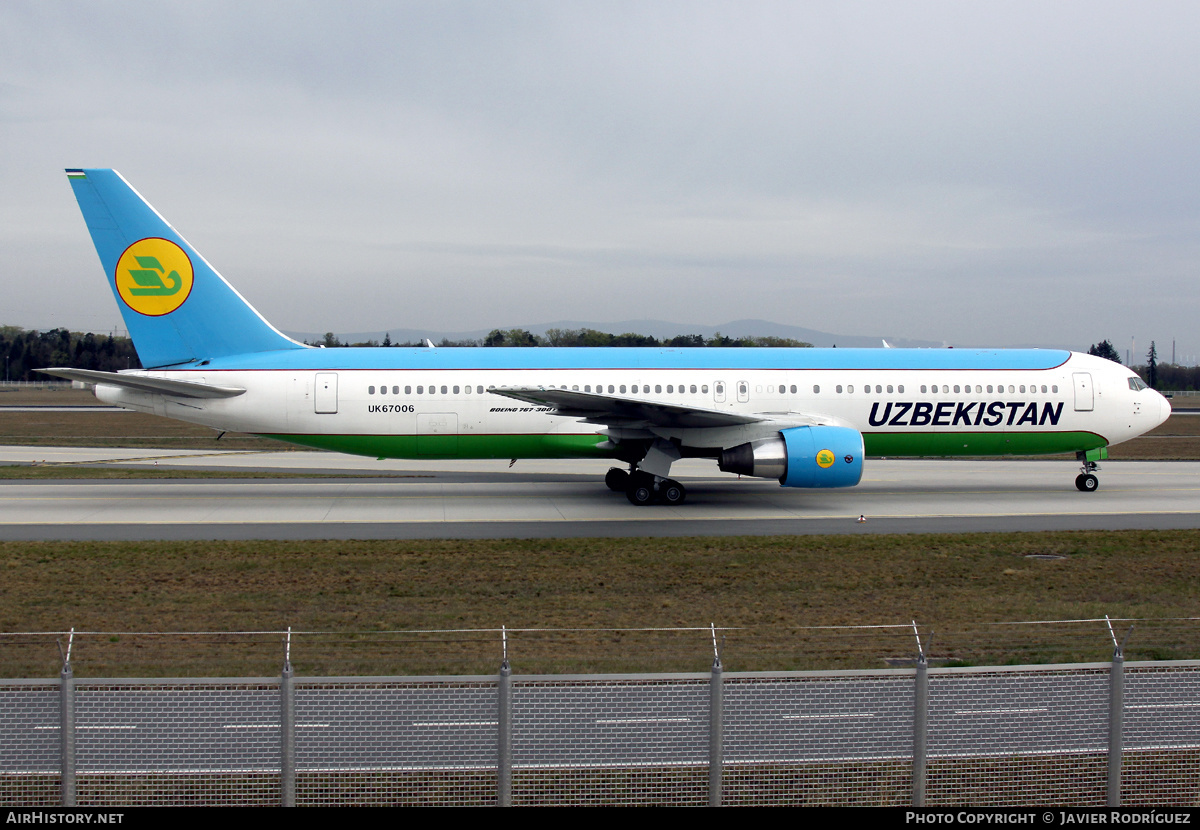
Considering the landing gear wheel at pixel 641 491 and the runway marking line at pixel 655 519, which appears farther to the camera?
the landing gear wheel at pixel 641 491

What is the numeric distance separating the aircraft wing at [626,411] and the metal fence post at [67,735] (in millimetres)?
13053

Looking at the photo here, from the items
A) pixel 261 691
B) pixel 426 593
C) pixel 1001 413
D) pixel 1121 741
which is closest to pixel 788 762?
pixel 1121 741

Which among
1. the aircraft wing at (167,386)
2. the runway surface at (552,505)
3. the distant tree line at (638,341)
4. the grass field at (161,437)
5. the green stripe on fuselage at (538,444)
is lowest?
the runway surface at (552,505)

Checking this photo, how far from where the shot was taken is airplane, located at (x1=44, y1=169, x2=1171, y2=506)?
67.7 feet

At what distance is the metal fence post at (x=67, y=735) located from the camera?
17.2 feet

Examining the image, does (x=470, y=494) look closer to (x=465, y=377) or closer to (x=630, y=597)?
(x=465, y=377)

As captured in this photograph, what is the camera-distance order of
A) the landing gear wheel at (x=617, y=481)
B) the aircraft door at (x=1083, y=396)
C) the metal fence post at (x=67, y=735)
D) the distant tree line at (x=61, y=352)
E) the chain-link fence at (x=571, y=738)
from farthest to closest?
the distant tree line at (x=61, y=352) → the landing gear wheel at (x=617, y=481) → the aircraft door at (x=1083, y=396) → the chain-link fence at (x=571, y=738) → the metal fence post at (x=67, y=735)

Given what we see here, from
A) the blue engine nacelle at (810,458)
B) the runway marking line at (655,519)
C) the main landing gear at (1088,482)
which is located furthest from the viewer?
the main landing gear at (1088,482)

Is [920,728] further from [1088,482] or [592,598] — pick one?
[1088,482]

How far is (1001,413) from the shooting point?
22344 mm

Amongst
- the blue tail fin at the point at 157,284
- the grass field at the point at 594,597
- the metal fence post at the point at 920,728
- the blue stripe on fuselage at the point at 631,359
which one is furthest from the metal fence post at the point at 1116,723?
the blue tail fin at the point at 157,284

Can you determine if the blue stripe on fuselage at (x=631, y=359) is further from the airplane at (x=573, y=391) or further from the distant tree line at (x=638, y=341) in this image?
the distant tree line at (x=638, y=341)

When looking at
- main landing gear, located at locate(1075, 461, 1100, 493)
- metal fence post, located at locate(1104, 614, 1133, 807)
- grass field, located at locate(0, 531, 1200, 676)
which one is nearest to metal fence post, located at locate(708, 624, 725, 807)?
grass field, located at locate(0, 531, 1200, 676)
